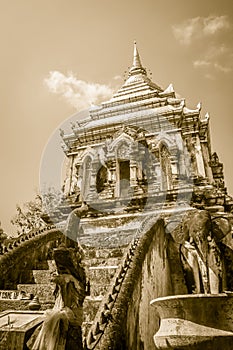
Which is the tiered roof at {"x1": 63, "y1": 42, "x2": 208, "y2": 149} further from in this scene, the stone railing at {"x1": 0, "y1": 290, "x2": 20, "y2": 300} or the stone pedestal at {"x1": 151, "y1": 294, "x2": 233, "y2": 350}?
the stone pedestal at {"x1": 151, "y1": 294, "x2": 233, "y2": 350}

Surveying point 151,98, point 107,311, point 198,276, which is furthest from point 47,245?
point 151,98

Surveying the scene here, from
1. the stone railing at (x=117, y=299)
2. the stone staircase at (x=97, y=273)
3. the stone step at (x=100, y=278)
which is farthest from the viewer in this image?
the stone step at (x=100, y=278)

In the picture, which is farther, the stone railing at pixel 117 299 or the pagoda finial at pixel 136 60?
the pagoda finial at pixel 136 60

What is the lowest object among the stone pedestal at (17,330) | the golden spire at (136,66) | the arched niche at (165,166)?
the stone pedestal at (17,330)

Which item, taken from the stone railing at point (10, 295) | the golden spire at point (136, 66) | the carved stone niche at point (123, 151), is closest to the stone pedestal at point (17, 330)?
the stone railing at point (10, 295)

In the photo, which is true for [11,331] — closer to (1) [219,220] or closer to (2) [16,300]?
(2) [16,300]

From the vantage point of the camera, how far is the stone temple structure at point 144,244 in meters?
3.89

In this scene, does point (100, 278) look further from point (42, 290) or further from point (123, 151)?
point (123, 151)

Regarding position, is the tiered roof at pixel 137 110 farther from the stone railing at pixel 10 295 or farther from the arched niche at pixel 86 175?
the stone railing at pixel 10 295

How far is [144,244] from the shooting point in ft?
21.8

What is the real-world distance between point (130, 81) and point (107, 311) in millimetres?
26886

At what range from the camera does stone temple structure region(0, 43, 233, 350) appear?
389 cm

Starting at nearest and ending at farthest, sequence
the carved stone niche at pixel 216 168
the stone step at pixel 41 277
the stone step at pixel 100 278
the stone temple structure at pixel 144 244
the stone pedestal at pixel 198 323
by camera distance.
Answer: the stone pedestal at pixel 198 323 < the stone temple structure at pixel 144 244 < the stone step at pixel 100 278 < the stone step at pixel 41 277 < the carved stone niche at pixel 216 168

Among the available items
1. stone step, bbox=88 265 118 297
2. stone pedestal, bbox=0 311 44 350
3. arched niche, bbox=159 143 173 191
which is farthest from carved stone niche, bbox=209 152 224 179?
stone pedestal, bbox=0 311 44 350
